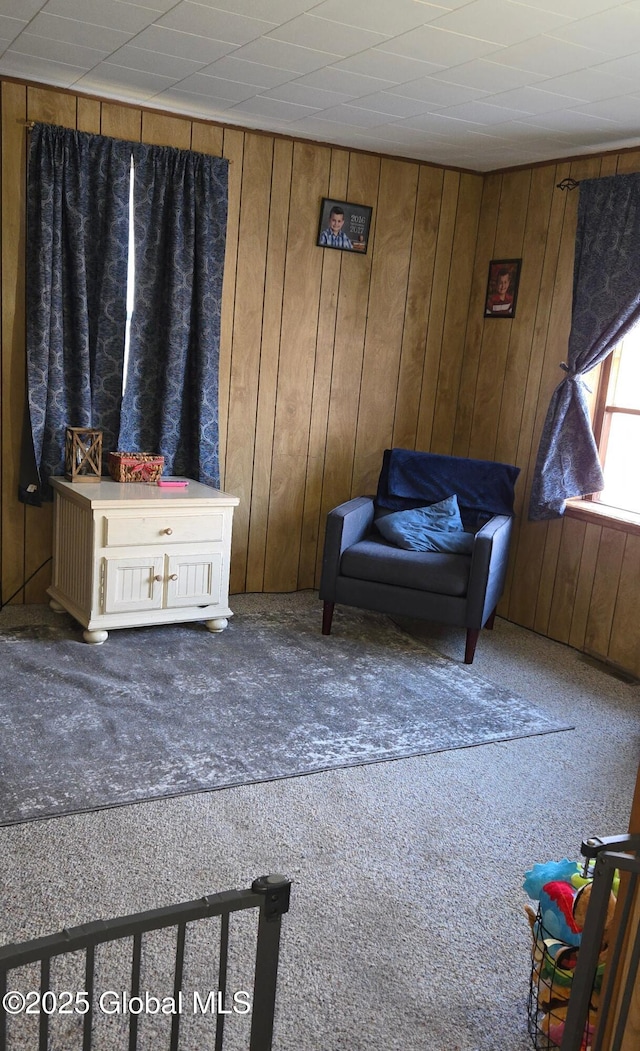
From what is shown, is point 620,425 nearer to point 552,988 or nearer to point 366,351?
point 366,351

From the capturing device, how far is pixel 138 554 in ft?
12.3

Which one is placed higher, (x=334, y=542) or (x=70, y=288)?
(x=70, y=288)

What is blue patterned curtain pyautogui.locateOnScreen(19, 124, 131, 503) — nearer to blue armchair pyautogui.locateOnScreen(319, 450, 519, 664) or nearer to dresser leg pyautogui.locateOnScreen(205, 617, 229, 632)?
dresser leg pyautogui.locateOnScreen(205, 617, 229, 632)

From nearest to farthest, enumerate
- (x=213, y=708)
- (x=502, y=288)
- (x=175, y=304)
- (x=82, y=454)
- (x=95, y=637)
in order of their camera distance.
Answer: (x=213, y=708)
(x=95, y=637)
(x=82, y=454)
(x=175, y=304)
(x=502, y=288)

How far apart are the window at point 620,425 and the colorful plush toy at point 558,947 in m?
2.61

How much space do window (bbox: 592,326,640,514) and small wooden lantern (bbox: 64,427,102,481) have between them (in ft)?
7.68

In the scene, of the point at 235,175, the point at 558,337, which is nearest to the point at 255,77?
the point at 235,175

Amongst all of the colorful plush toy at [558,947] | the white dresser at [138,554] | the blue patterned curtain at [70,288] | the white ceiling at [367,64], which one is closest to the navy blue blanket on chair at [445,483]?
the white dresser at [138,554]

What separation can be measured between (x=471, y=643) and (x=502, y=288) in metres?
1.96

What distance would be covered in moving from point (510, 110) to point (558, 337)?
3.82ft

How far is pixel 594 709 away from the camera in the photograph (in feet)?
11.6

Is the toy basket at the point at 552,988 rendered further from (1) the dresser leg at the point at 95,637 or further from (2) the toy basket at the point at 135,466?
(2) the toy basket at the point at 135,466

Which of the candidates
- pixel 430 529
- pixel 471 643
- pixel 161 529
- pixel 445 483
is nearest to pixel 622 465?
pixel 445 483

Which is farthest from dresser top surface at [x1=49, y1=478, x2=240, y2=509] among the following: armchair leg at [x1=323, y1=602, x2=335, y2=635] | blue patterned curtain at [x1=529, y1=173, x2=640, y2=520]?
blue patterned curtain at [x1=529, y1=173, x2=640, y2=520]
